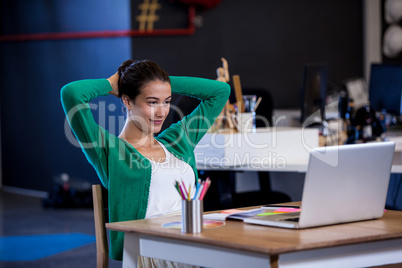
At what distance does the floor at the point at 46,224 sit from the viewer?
4035mm

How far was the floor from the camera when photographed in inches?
159

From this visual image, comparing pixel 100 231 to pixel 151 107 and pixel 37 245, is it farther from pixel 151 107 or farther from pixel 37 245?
pixel 37 245

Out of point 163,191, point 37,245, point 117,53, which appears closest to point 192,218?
point 163,191

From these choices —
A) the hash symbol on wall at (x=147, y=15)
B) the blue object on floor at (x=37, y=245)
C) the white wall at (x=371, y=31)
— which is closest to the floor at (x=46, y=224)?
the blue object on floor at (x=37, y=245)

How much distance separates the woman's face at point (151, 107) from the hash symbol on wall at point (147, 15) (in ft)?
12.0

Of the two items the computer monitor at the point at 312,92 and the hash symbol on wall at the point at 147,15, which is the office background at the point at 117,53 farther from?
the computer monitor at the point at 312,92

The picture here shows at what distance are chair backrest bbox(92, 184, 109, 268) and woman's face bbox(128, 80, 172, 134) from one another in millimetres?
273

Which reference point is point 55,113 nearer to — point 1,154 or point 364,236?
point 1,154

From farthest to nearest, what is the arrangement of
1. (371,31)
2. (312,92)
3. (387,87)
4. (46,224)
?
(371,31), (46,224), (387,87), (312,92)

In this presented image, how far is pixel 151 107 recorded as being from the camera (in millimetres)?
2203

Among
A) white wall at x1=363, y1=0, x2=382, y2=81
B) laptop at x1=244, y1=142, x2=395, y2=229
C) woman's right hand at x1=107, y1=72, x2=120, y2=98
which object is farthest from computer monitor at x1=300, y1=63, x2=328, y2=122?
white wall at x1=363, y1=0, x2=382, y2=81

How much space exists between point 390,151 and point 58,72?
4.99 m

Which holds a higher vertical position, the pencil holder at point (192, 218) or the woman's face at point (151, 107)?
the woman's face at point (151, 107)

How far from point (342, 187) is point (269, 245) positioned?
33 cm
